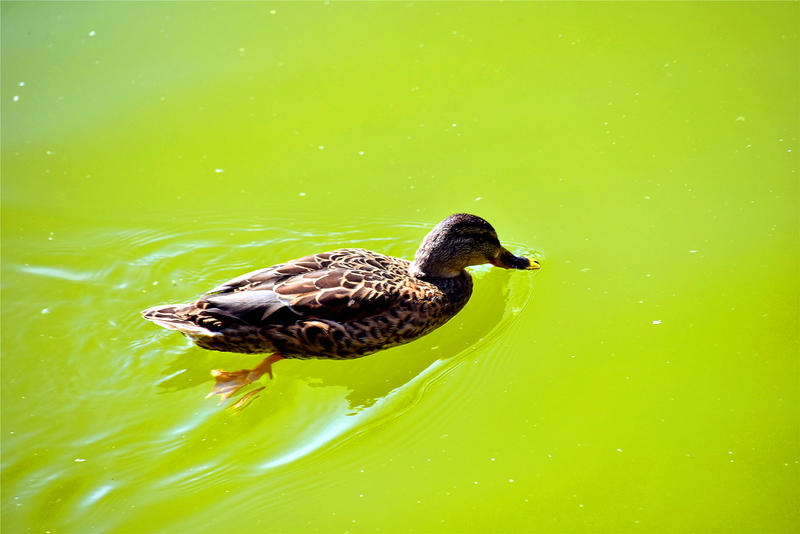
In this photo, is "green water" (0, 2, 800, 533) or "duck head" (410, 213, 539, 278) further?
"duck head" (410, 213, 539, 278)

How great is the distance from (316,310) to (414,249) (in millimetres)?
1139

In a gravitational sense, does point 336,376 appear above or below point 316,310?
below

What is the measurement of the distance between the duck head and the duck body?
10.5 inches

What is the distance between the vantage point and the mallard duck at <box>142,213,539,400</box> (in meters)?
4.96

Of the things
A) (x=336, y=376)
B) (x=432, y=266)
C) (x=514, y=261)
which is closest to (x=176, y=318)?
(x=336, y=376)

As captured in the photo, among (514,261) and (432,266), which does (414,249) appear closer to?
(432,266)

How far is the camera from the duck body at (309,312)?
16.3 feet

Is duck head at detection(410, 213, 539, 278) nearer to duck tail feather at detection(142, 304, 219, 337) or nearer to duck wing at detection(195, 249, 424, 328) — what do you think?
duck wing at detection(195, 249, 424, 328)

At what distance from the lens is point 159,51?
7.41 metres

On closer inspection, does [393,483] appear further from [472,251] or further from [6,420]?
[6,420]

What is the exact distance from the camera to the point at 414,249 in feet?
19.2

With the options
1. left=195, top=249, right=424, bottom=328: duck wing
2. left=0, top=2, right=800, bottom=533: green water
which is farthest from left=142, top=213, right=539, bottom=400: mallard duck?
left=0, top=2, right=800, bottom=533: green water

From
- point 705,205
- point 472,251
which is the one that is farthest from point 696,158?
point 472,251

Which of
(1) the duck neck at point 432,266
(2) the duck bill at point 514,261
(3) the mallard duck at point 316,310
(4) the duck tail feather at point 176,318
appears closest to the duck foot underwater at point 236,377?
(3) the mallard duck at point 316,310
